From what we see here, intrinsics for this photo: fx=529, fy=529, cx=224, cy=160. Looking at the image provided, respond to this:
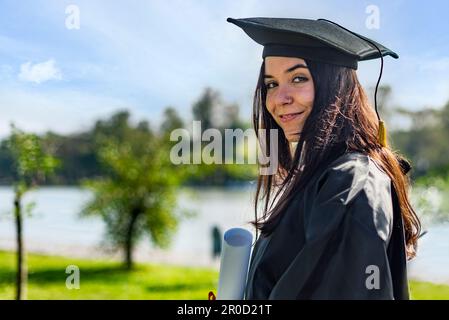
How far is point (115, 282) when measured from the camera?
636 centimetres

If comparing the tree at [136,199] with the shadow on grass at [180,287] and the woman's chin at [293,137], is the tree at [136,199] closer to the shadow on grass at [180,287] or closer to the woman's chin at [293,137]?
the shadow on grass at [180,287]

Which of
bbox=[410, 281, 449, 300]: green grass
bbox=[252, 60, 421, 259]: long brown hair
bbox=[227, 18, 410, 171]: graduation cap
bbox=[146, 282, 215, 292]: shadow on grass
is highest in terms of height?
bbox=[227, 18, 410, 171]: graduation cap

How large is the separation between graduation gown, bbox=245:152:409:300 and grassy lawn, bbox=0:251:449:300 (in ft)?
12.5

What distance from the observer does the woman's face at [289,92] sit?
1.37 m

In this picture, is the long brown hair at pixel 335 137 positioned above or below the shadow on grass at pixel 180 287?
above

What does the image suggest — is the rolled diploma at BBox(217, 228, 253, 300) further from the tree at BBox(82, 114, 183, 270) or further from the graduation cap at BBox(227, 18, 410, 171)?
the tree at BBox(82, 114, 183, 270)

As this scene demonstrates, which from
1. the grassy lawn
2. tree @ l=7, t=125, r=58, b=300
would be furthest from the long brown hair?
the grassy lawn

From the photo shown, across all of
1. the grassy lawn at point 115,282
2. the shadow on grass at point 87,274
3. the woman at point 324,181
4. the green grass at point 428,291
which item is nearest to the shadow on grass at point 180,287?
the grassy lawn at point 115,282

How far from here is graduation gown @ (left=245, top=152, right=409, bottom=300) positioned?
42.9 inches

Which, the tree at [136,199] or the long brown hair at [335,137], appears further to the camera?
the tree at [136,199]

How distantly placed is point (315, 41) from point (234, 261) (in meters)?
0.60

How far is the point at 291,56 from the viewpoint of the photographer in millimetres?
1417

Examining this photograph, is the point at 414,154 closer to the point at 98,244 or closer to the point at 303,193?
the point at 98,244

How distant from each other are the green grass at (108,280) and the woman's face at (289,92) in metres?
3.74
